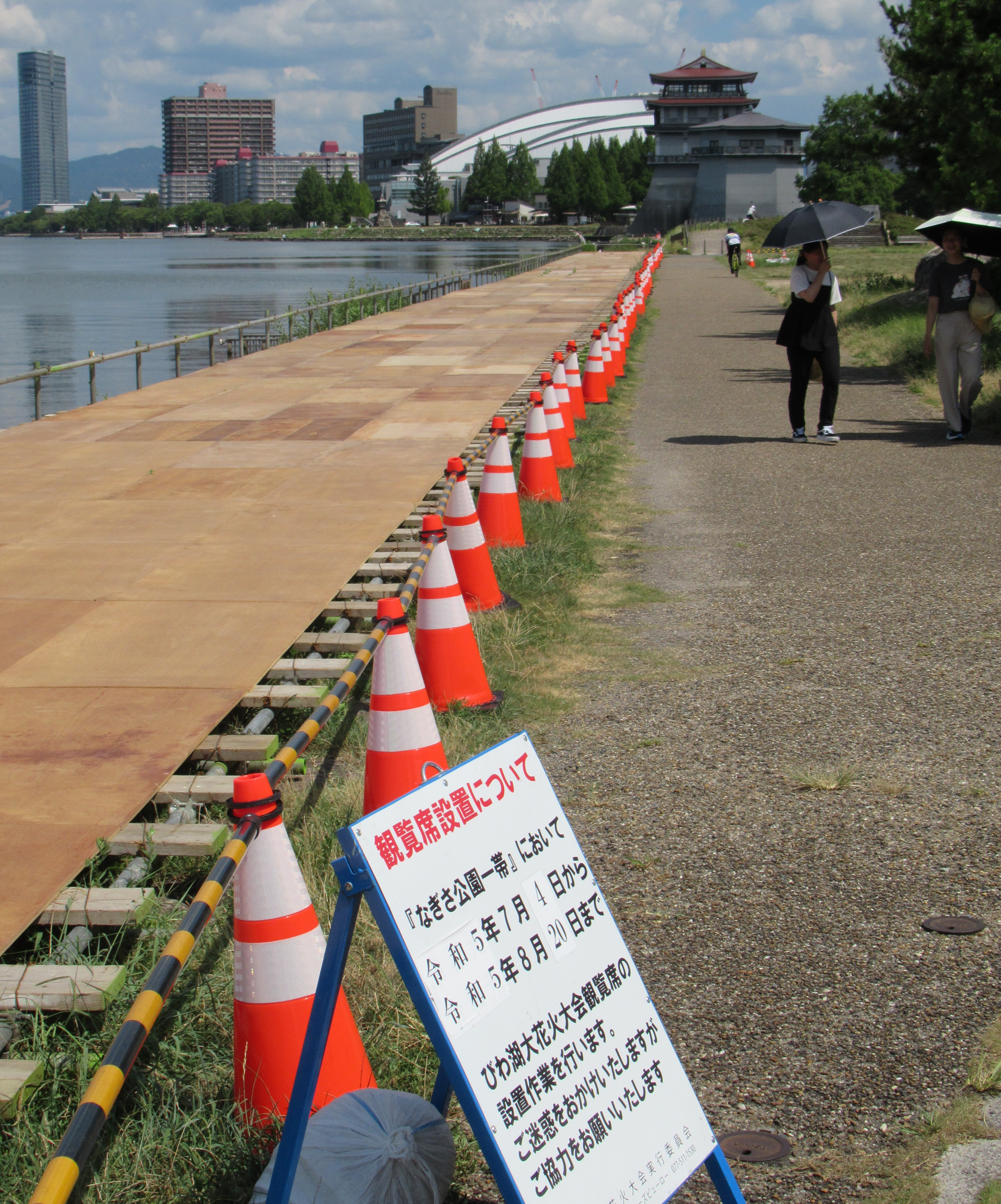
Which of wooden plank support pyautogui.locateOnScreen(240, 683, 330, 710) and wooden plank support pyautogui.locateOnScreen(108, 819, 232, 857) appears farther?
wooden plank support pyautogui.locateOnScreen(240, 683, 330, 710)

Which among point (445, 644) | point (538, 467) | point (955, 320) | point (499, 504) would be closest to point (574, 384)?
point (955, 320)

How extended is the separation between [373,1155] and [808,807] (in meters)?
2.65

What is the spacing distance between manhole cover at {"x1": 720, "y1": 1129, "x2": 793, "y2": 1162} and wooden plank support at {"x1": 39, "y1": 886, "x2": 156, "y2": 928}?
1.79 m

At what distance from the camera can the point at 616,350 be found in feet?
63.1

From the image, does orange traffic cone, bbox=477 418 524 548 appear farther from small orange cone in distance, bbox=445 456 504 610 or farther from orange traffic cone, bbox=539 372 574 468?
orange traffic cone, bbox=539 372 574 468

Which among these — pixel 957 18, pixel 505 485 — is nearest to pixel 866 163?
pixel 957 18

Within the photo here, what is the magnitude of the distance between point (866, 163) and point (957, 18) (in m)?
81.2

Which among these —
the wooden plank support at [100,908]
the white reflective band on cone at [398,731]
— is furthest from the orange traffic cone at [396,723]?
the wooden plank support at [100,908]

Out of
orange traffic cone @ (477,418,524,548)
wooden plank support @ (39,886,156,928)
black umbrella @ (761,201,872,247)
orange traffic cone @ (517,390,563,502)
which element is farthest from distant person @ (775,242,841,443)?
wooden plank support @ (39,886,156,928)

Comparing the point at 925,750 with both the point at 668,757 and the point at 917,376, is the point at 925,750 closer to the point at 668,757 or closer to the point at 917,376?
the point at 668,757

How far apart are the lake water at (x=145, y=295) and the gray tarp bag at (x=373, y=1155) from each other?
23.3 m

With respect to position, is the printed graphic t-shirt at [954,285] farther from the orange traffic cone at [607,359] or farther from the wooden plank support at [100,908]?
the wooden plank support at [100,908]

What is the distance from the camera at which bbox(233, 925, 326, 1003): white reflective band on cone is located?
9.16ft

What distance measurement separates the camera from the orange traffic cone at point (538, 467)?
9.78 metres
